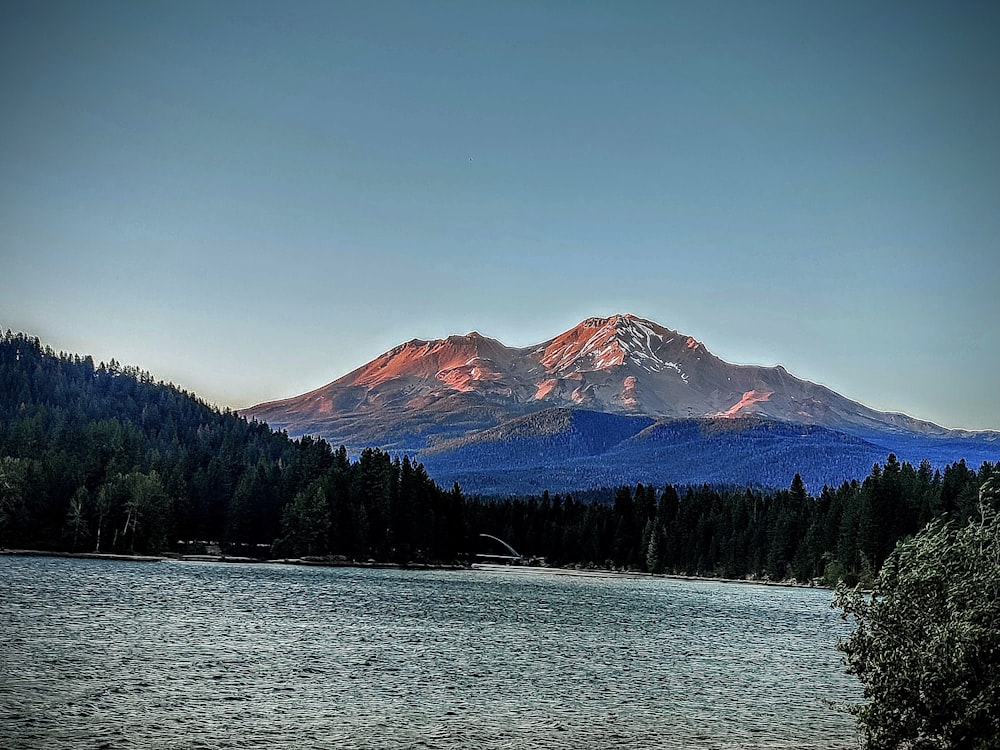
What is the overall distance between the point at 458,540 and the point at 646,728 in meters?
153

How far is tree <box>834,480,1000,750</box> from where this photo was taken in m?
26.6

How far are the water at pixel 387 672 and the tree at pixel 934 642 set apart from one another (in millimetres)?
9049

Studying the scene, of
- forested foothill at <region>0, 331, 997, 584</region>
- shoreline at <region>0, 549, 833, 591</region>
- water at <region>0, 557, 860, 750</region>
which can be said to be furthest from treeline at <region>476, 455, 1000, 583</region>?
water at <region>0, 557, 860, 750</region>

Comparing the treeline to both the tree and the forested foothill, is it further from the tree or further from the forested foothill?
the tree

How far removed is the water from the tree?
9.05m

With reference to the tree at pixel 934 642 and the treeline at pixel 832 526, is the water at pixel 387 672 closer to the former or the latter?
the tree at pixel 934 642

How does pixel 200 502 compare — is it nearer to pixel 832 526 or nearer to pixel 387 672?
pixel 832 526

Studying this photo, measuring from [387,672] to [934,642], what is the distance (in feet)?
97.3

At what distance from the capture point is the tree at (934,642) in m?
26.6

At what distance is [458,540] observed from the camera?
623 ft

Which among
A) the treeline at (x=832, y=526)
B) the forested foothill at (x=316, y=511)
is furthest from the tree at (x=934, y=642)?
the forested foothill at (x=316, y=511)

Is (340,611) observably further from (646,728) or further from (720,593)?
(720,593)

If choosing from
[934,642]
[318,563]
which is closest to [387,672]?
[934,642]

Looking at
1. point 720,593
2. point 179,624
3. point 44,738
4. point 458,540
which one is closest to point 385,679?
point 44,738
